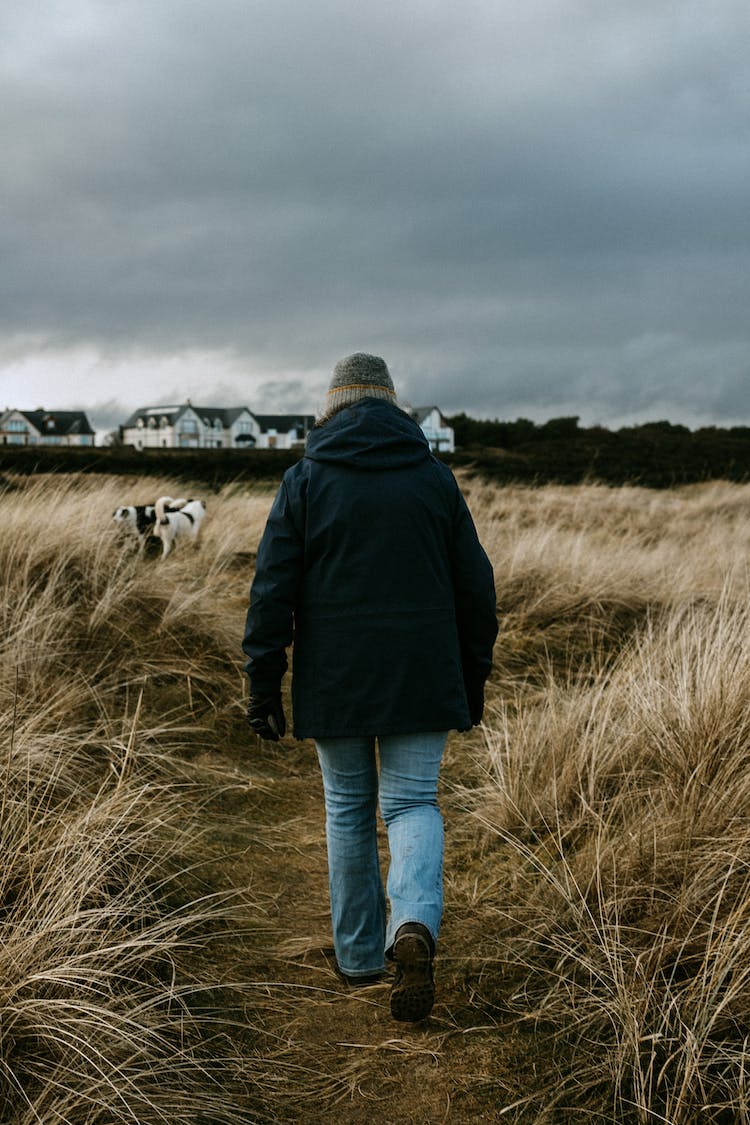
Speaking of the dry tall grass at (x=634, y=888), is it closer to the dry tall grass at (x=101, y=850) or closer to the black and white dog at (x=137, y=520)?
the dry tall grass at (x=101, y=850)

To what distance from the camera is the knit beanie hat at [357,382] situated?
2.71 m

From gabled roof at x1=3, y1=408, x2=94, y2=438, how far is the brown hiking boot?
10885 cm

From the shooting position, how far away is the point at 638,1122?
2023 mm

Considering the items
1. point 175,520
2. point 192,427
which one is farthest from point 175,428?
point 175,520

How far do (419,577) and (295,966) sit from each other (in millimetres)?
1358

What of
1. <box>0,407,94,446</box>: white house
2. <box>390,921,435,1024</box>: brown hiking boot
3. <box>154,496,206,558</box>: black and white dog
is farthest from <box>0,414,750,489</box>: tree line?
<box>0,407,94,446</box>: white house

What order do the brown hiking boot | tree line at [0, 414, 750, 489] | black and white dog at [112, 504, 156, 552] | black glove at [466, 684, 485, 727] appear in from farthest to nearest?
1. tree line at [0, 414, 750, 489]
2. black and white dog at [112, 504, 156, 552]
3. black glove at [466, 684, 485, 727]
4. the brown hiking boot

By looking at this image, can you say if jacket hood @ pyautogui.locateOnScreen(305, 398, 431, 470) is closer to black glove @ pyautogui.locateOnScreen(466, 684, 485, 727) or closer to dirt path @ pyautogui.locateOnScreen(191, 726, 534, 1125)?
black glove @ pyautogui.locateOnScreen(466, 684, 485, 727)

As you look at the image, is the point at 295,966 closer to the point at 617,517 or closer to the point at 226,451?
the point at 617,517

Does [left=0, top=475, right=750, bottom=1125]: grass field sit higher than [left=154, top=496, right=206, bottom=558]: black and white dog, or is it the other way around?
[left=154, top=496, right=206, bottom=558]: black and white dog

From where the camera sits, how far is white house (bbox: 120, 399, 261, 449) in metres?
102

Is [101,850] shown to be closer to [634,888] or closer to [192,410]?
[634,888]

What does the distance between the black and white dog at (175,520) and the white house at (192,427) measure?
94389 mm

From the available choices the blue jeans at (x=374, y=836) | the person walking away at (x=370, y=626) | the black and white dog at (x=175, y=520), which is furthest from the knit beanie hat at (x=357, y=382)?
the black and white dog at (x=175, y=520)
